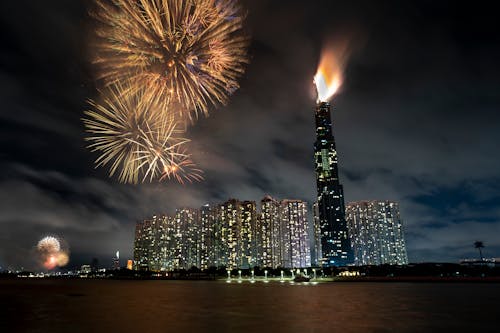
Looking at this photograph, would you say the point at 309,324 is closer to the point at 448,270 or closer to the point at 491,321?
the point at 491,321

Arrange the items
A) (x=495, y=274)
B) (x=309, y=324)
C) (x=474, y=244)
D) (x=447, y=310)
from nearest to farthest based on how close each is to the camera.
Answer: (x=309, y=324)
(x=447, y=310)
(x=495, y=274)
(x=474, y=244)

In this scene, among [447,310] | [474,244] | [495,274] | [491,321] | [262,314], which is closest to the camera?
[491,321]

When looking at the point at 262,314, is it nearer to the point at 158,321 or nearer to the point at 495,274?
the point at 158,321

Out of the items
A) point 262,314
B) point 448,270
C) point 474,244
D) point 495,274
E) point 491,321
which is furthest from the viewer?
point 474,244

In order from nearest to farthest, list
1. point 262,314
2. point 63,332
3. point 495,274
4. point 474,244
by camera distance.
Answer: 1. point 63,332
2. point 262,314
3. point 495,274
4. point 474,244

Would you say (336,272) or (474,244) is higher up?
(474,244)

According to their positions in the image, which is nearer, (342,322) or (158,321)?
(342,322)

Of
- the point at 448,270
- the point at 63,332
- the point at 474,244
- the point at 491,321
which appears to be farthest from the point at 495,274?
the point at 63,332

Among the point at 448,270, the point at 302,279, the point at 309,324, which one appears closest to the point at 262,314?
the point at 309,324

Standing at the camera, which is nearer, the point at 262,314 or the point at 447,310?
the point at 262,314
